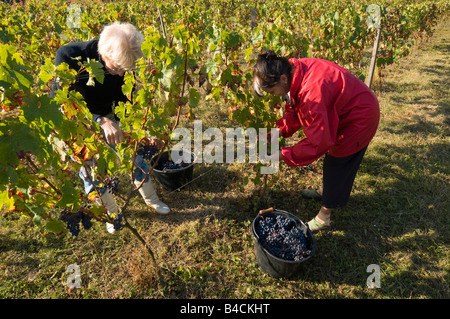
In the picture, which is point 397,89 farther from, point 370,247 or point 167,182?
point 167,182

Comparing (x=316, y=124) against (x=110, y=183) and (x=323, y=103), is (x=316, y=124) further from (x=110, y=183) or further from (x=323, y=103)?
(x=110, y=183)

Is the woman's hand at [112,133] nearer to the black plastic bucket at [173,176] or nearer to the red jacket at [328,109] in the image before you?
the black plastic bucket at [173,176]

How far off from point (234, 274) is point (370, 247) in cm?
134

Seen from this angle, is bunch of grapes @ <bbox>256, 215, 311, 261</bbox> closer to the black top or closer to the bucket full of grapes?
the bucket full of grapes

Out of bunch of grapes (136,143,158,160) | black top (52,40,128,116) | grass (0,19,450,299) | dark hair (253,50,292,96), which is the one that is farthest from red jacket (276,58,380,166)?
black top (52,40,128,116)

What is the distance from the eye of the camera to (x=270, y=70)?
1816mm

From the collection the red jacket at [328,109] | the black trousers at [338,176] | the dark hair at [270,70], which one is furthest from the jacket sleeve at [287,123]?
the dark hair at [270,70]

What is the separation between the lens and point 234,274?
2.38m

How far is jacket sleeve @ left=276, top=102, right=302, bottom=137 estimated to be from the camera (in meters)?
2.42

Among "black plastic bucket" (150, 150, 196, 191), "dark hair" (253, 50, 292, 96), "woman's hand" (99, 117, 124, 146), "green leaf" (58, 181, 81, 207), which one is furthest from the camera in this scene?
"black plastic bucket" (150, 150, 196, 191)

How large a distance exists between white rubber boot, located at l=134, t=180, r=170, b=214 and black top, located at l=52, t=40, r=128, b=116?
0.88 meters

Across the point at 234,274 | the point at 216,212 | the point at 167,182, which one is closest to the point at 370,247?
the point at 234,274

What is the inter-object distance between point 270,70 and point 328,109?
0.51m

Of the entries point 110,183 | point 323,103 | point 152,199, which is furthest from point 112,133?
point 323,103
